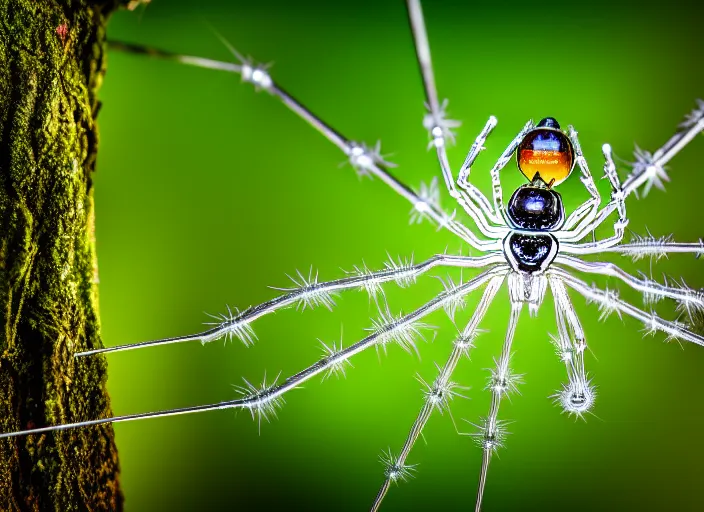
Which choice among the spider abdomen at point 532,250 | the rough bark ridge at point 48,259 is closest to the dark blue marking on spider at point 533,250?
the spider abdomen at point 532,250

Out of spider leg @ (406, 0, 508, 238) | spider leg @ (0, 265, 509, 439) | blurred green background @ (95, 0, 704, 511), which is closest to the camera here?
spider leg @ (406, 0, 508, 238)

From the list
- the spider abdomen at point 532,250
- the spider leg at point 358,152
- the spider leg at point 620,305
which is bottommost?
the spider leg at point 620,305

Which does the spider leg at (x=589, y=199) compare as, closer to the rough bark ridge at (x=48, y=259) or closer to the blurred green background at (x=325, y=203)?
the blurred green background at (x=325, y=203)

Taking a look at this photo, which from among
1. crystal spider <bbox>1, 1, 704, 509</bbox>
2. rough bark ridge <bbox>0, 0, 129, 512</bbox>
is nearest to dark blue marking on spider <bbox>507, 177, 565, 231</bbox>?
crystal spider <bbox>1, 1, 704, 509</bbox>

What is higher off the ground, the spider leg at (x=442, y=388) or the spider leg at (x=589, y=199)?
the spider leg at (x=589, y=199)

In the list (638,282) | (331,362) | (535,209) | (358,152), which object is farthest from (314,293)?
(638,282)

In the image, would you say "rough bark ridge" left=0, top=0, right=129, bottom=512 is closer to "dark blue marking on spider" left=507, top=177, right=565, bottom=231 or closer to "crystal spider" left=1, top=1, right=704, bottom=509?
"crystal spider" left=1, top=1, right=704, bottom=509

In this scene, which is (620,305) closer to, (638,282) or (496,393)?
(638,282)
